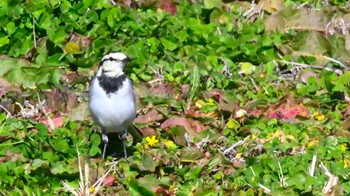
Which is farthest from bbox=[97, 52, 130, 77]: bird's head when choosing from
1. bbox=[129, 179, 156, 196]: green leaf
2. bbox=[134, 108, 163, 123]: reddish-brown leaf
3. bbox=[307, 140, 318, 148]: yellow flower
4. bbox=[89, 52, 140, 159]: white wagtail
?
bbox=[307, 140, 318, 148]: yellow flower

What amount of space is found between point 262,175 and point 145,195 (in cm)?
89

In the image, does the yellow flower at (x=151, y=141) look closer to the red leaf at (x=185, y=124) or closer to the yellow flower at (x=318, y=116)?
the red leaf at (x=185, y=124)

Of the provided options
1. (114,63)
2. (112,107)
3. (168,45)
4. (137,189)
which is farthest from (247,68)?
(137,189)

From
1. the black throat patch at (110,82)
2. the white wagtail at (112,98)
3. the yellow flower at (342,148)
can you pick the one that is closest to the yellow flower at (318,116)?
the yellow flower at (342,148)

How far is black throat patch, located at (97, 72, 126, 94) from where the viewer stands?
811 cm

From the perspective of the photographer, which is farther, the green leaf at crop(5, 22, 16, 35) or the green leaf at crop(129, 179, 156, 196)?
the green leaf at crop(5, 22, 16, 35)

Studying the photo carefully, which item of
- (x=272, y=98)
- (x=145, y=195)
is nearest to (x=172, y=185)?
(x=145, y=195)

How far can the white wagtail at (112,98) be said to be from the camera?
8.08m

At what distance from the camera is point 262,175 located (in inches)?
310

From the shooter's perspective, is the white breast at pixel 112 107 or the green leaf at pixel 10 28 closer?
the white breast at pixel 112 107

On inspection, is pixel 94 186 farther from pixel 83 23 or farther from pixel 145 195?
pixel 83 23

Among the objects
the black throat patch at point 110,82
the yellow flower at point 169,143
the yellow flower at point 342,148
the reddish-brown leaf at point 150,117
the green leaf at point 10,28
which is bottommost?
the yellow flower at point 169,143

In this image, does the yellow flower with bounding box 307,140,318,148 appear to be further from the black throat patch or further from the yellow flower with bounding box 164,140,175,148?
the black throat patch

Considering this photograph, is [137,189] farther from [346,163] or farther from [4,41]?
[4,41]
